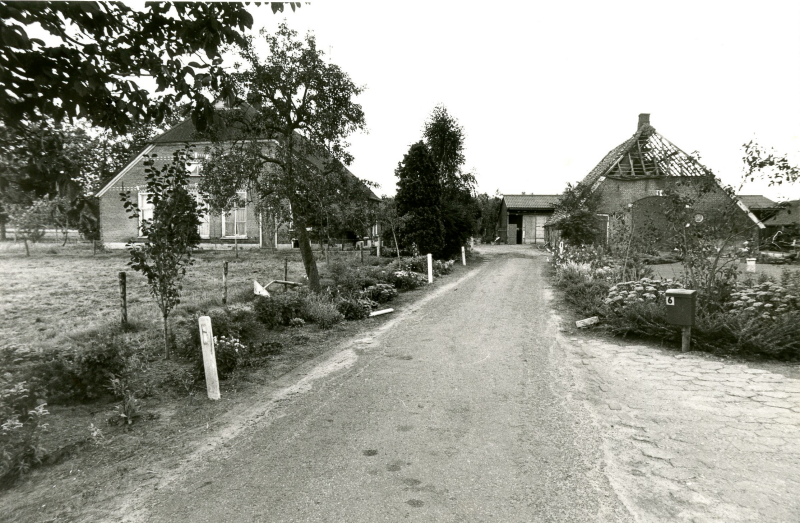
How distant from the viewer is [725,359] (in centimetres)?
727

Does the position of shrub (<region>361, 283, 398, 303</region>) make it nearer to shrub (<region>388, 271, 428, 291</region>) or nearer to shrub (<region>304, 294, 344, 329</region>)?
shrub (<region>388, 271, 428, 291</region>)

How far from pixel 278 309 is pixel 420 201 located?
616 inches

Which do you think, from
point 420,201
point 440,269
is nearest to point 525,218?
point 420,201

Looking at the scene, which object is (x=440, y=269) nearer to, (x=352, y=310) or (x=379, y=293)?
(x=379, y=293)

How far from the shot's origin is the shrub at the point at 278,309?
9.36 m

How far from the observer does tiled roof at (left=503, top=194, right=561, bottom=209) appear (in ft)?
185

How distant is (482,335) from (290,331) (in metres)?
3.68

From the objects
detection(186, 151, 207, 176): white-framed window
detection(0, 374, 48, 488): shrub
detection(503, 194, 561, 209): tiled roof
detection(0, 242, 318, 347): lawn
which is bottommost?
detection(0, 374, 48, 488): shrub

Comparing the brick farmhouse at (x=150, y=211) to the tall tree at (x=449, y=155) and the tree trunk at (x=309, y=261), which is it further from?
the tree trunk at (x=309, y=261)

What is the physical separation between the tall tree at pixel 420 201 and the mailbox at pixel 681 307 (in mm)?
15782

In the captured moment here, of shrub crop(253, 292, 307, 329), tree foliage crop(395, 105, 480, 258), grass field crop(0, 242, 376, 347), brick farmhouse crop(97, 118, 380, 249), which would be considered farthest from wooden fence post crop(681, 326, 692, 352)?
brick farmhouse crop(97, 118, 380, 249)

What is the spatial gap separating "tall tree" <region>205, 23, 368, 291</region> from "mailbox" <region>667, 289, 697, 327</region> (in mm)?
7344

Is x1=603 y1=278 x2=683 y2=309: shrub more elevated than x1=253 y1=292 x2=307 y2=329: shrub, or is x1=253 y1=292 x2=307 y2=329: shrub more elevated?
x1=603 y1=278 x2=683 y2=309: shrub

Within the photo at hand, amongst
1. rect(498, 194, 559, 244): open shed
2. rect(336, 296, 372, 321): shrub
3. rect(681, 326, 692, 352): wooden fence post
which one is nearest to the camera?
rect(681, 326, 692, 352): wooden fence post
